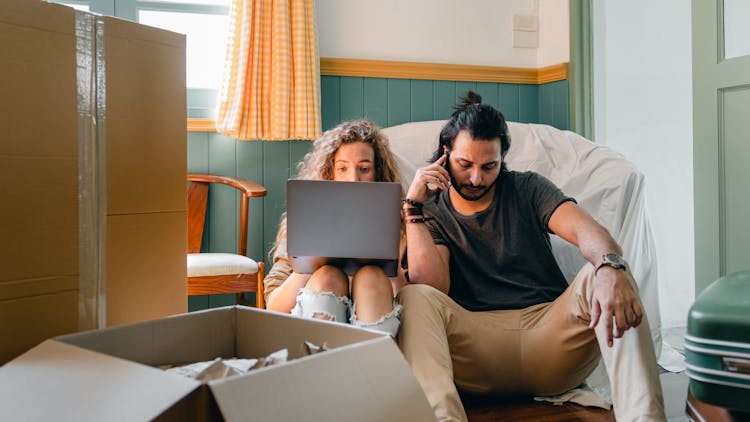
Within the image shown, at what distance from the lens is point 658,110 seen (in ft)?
9.57

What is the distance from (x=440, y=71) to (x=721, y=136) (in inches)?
50.6

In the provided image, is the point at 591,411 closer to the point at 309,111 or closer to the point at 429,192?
the point at 429,192

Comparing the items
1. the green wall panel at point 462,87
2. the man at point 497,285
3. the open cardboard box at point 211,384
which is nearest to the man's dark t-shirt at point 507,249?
the man at point 497,285

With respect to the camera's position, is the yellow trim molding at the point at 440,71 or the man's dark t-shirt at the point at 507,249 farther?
the yellow trim molding at the point at 440,71

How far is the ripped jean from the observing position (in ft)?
A: 5.01

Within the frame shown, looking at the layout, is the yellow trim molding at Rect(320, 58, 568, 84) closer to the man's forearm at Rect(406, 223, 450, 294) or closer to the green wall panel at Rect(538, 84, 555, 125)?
the green wall panel at Rect(538, 84, 555, 125)

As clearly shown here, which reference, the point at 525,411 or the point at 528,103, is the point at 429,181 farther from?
the point at 528,103

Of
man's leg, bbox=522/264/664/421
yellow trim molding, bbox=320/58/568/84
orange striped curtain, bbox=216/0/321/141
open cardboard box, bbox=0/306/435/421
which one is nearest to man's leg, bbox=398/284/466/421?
man's leg, bbox=522/264/664/421

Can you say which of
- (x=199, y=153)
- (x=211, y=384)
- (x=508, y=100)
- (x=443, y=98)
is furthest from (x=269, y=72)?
(x=211, y=384)

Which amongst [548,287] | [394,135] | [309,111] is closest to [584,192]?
[548,287]

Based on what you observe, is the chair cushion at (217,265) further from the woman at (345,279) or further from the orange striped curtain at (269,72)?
the orange striped curtain at (269,72)

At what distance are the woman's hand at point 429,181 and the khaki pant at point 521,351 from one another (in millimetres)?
311

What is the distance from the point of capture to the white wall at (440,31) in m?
3.00

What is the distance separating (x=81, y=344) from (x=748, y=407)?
568mm
